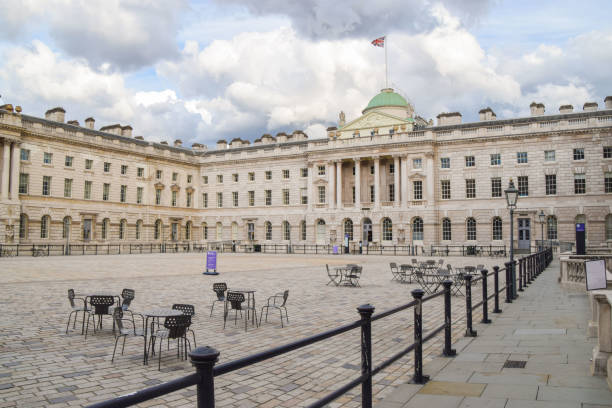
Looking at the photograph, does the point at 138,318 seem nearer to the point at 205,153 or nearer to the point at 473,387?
the point at 473,387

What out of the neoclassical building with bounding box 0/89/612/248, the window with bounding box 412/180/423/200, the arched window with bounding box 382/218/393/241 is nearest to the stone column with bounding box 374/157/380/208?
the neoclassical building with bounding box 0/89/612/248

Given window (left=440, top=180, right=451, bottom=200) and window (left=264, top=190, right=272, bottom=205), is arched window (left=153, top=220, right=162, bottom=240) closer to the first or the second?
window (left=264, top=190, right=272, bottom=205)

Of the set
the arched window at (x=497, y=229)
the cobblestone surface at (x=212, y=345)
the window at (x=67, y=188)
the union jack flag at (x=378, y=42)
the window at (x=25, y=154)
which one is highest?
the union jack flag at (x=378, y=42)

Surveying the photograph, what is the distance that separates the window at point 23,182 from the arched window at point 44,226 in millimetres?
3229

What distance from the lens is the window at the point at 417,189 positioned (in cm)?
5350

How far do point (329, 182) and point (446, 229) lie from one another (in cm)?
1526

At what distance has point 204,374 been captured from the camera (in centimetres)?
261

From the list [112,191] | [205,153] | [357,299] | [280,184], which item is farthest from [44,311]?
[205,153]

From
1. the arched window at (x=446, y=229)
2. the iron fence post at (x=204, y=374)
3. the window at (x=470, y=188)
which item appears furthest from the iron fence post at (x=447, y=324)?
the window at (x=470, y=188)

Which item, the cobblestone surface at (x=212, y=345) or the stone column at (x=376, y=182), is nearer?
the cobblestone surface at (x=212, y=345)

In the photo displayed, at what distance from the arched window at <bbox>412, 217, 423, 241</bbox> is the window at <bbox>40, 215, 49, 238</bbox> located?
39.6m

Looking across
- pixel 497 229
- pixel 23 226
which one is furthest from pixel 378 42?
pixel 23 226

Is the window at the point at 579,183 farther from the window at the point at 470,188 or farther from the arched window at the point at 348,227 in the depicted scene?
the arched window at the point at 348,227

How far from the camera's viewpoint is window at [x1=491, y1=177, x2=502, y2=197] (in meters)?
50.4
